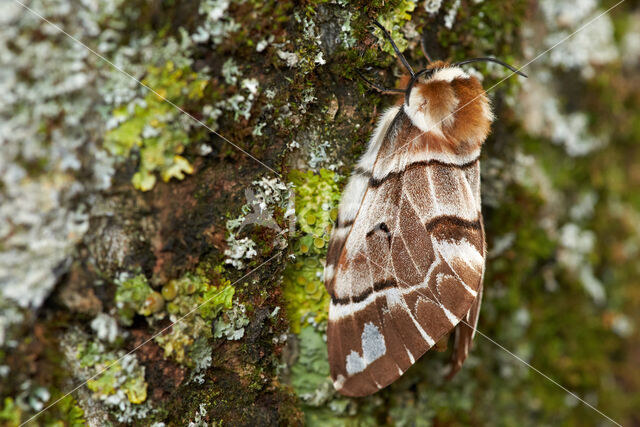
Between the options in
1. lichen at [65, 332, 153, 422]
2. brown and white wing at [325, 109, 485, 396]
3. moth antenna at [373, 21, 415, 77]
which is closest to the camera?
lichen at [65, 332, 153, 422]

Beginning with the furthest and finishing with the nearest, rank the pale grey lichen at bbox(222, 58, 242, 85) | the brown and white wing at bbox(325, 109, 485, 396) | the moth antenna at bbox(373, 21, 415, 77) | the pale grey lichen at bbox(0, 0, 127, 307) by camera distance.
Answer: the moth antenna at bbox(373, 21, 415, 77) → the brown and white wing at bbox(325, 109, 485, 396) → the pale grey lichen at bbox(222, 58, 242, 85) → the pale grey lichen at bbox(0, 0, 127, 307)

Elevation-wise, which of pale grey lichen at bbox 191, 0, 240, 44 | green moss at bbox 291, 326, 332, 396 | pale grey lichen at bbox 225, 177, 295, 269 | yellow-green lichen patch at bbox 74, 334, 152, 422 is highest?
pale grey lichen at bbox 191, 0, 240, 44

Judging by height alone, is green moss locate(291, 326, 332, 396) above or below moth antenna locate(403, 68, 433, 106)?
below

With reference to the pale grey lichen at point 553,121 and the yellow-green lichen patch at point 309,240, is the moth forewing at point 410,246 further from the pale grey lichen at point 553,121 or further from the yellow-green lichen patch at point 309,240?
the pale grey lichen at point 553,121

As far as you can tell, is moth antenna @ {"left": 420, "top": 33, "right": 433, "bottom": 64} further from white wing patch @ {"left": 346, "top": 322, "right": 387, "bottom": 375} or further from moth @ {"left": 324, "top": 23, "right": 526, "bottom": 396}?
white wing patch @ {"left": 346, "top": 322, "right": 387, "bottom": 375}

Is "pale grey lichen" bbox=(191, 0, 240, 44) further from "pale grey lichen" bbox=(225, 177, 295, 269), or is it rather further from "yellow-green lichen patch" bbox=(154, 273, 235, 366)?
"yellow-green lichen patch" bbox=(154, 273, 235, 366)

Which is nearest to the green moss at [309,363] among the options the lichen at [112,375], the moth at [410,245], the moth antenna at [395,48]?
the moth at [410,245]

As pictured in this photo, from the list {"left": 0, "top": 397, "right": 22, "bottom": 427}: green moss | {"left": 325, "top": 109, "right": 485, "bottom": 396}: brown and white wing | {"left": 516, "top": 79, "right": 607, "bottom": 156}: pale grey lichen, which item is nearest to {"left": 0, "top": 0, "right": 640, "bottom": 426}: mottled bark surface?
{"left": 0, "top": 397, "right": 22, "bottom": 427}: green moss

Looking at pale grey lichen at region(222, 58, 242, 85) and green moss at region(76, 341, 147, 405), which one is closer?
green moss at region(76, 341, 147, 405)

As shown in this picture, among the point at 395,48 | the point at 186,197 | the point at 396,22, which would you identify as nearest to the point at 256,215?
the point at 186,197
